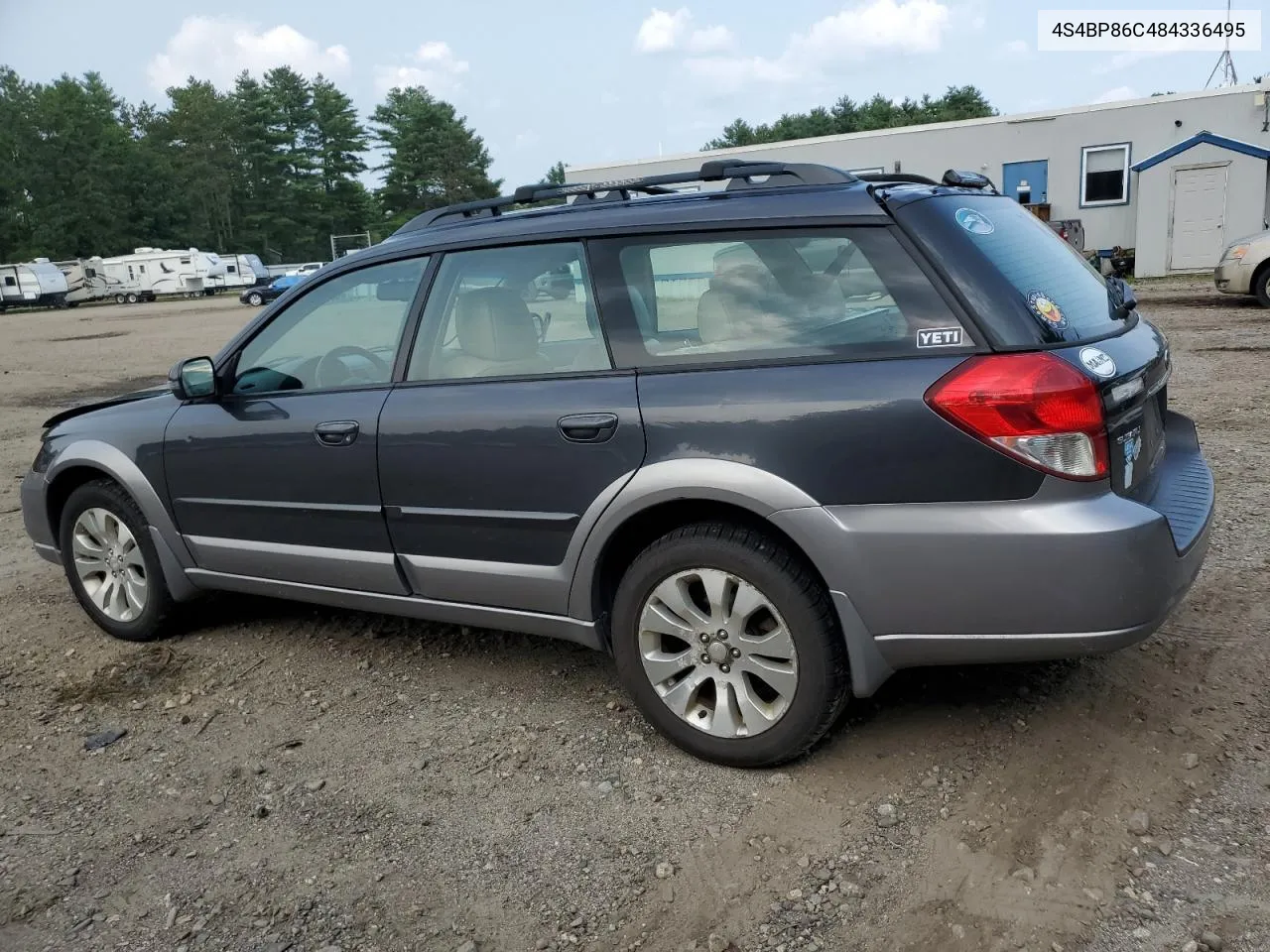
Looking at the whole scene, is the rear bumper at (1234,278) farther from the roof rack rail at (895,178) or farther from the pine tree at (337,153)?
→ the pine tree at (337,153)

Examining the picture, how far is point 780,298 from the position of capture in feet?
9.84

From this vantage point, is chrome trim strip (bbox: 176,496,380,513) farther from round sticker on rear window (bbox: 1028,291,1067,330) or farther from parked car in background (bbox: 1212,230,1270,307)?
parked car in background (bbox: 1212,230,1270,307)

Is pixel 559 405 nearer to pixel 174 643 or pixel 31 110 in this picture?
pixel 174 643

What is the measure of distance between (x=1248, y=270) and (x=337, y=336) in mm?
13635

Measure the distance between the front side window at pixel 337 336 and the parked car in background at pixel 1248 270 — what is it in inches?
530

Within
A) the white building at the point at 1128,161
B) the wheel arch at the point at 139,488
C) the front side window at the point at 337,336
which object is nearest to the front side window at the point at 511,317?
the front side window at the point at 337,336

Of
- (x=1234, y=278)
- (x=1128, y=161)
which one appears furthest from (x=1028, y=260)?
(x=1128, y=161)

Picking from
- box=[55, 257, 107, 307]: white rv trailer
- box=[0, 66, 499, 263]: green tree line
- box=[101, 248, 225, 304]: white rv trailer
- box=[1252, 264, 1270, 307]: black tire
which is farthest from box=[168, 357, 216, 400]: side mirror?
box=[0, 66, 499, 263]: green tree line

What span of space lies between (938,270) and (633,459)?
102 centimetres

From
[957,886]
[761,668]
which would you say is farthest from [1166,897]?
[761,668]

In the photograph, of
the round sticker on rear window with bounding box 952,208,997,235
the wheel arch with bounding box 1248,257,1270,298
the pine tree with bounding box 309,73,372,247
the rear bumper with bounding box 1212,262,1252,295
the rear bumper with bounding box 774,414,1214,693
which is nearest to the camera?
the rear bumper with bounding box 774,414,1214,693

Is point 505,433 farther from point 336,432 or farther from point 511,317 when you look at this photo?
point 336,432

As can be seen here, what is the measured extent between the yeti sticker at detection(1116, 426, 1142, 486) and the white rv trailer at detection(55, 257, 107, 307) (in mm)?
56530

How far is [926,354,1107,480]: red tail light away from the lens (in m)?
2.58
